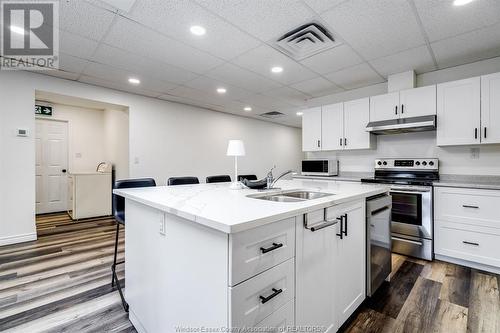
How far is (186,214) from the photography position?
107cm

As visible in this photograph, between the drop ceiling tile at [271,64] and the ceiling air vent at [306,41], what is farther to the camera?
the drop ceiling tile at [271,64]

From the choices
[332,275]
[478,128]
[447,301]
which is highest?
[478,128]

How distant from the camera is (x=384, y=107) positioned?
3.49m

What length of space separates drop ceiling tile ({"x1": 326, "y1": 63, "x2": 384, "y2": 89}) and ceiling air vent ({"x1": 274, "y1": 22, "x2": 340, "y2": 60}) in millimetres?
814

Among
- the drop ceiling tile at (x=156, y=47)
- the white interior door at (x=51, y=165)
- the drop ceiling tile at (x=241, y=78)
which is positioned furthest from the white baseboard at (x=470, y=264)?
the white interior door at (x=51, y=165)

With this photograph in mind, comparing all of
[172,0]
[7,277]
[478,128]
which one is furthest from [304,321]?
[478,128]

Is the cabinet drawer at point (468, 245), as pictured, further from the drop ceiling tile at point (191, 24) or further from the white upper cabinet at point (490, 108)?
the drop ceiling tile at point (191, 24)

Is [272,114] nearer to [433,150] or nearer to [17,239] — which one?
[433,150]

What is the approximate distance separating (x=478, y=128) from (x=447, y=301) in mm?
2069

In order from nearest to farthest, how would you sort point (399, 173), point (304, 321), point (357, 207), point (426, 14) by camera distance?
point (304, 321) → point (357, 207) → point (426, 14) → point (399, 173)

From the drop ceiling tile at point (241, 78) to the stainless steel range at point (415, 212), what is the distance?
2248mm

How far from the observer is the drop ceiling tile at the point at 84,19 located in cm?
198

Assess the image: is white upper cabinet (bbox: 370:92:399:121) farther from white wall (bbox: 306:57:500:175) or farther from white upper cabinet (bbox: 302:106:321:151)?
white upper cabinet (bbox: 302:106:321:151)

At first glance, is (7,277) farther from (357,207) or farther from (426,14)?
(426,14)
